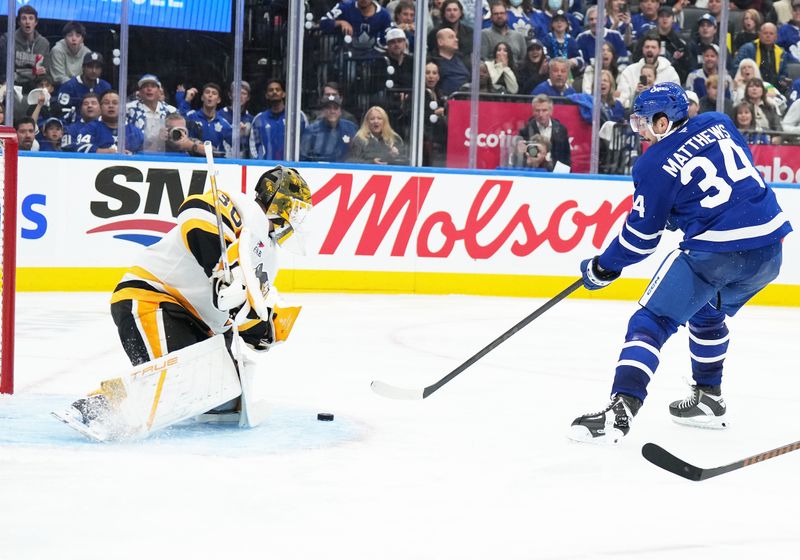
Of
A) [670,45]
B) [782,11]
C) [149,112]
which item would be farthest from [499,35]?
[149,112]

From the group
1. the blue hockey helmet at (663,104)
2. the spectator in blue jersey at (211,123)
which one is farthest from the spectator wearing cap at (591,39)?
the blue hockey helmet at (663,104)

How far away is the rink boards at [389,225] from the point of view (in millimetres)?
6750

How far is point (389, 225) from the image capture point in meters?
7.23

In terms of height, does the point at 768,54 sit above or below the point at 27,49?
above

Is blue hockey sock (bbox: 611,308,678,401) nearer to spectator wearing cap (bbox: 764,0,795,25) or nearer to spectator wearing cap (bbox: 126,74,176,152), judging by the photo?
spectator wearing cap (bbox: 126,74,176,152)

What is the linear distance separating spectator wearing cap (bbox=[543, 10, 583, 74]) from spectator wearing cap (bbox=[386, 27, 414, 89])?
39.8 inches

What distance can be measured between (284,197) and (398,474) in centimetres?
81

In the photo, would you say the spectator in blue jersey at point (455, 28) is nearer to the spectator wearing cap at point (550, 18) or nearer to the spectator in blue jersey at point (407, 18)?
the spectator in blue jersey at point (407, 18)

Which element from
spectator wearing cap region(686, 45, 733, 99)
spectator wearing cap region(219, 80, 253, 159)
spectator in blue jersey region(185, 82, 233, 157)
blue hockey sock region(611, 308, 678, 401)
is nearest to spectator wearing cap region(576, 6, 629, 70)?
spectator wearing cap region(686, 45, 733, 99)

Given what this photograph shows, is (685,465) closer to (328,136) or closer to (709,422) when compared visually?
(709,422)

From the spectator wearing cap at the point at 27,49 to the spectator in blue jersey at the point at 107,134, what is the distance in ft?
1.32

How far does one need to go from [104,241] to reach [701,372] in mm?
4152

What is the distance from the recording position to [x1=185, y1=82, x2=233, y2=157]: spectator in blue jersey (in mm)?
7246

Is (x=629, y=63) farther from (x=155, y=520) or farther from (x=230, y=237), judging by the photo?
(x=155, y=520)
